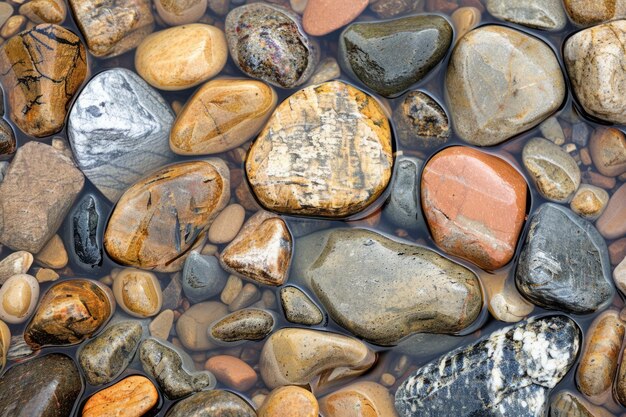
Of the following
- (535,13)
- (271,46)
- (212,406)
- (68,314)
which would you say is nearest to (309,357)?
(212,406)

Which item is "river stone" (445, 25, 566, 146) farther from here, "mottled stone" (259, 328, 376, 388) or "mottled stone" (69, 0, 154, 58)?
"mottled stone" (69, 0, 154, 58)

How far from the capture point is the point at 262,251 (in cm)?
330

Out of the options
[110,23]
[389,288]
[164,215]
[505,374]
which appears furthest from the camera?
[110,23]

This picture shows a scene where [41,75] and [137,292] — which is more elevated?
[41,75]

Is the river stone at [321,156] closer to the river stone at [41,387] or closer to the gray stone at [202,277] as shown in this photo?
the gray stone at [202,277]

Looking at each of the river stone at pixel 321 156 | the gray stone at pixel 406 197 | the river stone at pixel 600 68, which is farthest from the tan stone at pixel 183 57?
the river stone at pixel 600 68

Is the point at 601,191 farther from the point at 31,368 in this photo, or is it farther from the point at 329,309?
the point at 31,368

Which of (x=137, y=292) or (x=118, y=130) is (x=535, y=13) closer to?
(x=118, y=130)

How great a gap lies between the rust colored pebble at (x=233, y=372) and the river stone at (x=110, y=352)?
0.49 metres

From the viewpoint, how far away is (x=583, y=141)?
3.44m

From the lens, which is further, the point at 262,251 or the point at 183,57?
the point at 183,57

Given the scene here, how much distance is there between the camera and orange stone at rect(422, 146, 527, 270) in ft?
10.6

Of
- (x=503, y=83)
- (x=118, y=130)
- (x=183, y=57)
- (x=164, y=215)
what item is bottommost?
(x=164, y=215)

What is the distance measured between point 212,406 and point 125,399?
1.69 feet
